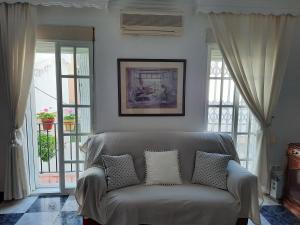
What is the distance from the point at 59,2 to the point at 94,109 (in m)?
1.28

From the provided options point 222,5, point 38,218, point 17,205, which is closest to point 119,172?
point 38,218

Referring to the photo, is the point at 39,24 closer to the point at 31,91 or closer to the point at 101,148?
the point at 31,91

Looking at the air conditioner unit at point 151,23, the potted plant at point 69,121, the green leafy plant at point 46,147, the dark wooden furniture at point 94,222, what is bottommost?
the dark wooden furniture at point 94,222

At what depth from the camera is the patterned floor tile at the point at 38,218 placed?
8.02 ft

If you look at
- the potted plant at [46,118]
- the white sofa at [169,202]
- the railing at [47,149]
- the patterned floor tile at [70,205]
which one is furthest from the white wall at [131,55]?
the railing at [47,149]

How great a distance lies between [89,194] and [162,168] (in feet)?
2.59

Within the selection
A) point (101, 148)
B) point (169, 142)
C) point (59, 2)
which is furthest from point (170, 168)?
point (59, 2)

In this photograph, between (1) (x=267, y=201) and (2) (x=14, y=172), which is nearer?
(2) (x=14, y=172)

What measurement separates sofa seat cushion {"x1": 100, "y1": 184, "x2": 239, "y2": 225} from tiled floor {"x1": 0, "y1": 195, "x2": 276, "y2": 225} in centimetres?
53

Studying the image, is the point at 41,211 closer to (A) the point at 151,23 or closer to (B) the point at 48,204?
(B) the point at 48,204

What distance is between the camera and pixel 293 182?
2.90m

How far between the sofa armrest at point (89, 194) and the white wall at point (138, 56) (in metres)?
0.93

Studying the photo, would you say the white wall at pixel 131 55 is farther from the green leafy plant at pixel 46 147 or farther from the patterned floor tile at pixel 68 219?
the green leafy plant at pixel 46 147

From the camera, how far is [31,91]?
298cm
